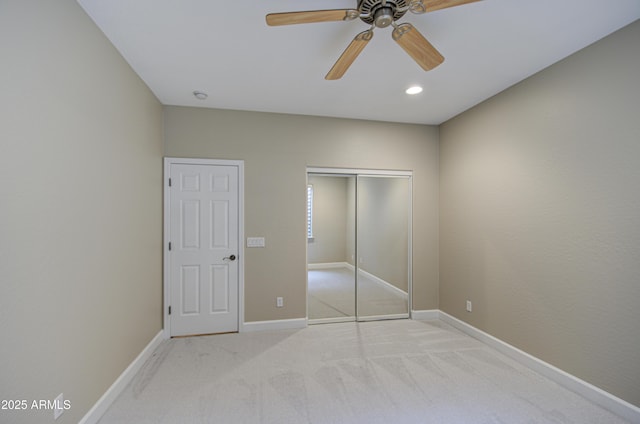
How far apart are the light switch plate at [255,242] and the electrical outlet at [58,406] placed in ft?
6.60

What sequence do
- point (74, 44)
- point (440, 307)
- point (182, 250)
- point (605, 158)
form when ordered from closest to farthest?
point (74, 44) < point (605, 158) < point (182, 250) < point (440, 307)

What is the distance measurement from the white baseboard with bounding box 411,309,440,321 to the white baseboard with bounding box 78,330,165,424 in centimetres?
324

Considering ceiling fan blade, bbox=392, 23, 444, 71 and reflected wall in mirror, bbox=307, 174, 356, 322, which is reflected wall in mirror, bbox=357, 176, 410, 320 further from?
ceiling fan blade, bbox=392, 23, 444, 71

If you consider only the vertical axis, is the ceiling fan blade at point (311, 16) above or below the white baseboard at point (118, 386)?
above

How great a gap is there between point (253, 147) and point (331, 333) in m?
2.54

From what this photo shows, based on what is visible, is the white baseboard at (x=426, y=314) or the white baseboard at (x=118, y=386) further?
the white baseboard at (x=426, y=314)

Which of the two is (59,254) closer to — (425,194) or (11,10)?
(11,10)

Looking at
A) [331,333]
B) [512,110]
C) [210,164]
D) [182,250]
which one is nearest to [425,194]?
[512,110]

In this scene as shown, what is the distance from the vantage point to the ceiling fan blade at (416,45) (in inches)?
59.0

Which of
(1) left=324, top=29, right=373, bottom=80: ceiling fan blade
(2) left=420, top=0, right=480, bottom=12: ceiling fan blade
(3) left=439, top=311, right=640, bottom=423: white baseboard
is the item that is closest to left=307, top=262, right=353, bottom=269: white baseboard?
(3) left=439, top=311, right=640, bottom=423: white baseboard

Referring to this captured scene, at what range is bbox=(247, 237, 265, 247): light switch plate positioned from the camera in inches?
130

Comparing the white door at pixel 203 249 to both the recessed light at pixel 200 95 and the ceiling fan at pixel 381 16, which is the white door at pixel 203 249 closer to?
the recessed light at pixel 200 95

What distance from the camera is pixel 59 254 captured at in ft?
4.91

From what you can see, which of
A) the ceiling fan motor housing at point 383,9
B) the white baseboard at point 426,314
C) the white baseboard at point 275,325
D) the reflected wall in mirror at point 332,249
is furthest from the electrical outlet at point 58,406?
the white baseboard at point 426,314
